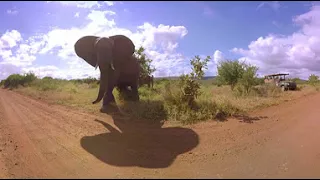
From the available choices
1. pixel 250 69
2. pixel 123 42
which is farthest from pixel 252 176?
pixel 250 69

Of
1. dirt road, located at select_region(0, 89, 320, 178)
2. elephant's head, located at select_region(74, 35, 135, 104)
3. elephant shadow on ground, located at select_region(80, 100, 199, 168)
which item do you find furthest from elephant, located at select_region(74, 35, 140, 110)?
elephant shadow on ground, located at select_region(80, 100, 199, 168)

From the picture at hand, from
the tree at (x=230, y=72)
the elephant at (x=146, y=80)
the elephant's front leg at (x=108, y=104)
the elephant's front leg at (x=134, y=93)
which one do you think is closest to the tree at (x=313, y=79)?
the tree at (x=230, y=72)

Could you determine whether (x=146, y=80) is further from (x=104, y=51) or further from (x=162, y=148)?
(x=162, y=148)

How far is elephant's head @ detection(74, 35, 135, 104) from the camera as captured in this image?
34.4 feet

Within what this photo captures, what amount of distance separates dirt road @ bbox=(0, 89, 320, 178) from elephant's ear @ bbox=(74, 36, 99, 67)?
3424mm

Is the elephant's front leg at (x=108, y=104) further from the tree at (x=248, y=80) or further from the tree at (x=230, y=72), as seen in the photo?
the tree at (x=230, y=72)

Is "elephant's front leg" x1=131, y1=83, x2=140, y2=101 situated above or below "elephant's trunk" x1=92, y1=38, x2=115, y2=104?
below

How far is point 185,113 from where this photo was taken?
8969mm

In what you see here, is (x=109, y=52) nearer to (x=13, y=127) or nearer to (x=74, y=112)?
(x=74, y=112)

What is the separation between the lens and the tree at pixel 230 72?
17766 mm

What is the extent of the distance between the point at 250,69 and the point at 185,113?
8.38 metres

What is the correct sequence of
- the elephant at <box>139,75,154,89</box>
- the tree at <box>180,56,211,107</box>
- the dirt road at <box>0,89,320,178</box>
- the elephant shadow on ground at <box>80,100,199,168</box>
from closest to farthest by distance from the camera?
1. the dirt road at <box>0,89,320,178</box>
2. the elephant shadow on ground at <box>80,100,199,168</box>
3. the tree at <box>180,56,211,107</box>
4. the elephant at <box>139,75,154,89</box>

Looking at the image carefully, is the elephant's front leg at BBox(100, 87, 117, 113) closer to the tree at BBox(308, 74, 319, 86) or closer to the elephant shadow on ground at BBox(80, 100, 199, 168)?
the elephant shadow on ground at BBox(80, 100, 199, 168)

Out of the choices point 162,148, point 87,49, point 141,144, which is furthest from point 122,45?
point 162,148
